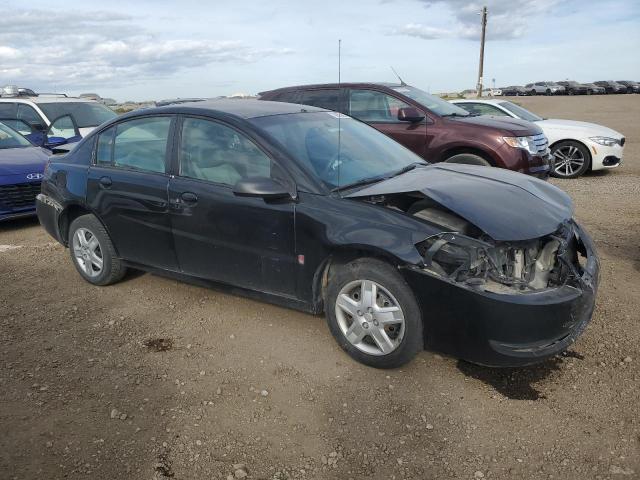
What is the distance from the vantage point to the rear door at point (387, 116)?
7.84m

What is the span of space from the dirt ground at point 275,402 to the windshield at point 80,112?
6.57 m

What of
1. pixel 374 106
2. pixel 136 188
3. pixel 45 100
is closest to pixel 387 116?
pixel 374 106

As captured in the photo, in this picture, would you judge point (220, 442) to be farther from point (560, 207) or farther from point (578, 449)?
point (560, 207)

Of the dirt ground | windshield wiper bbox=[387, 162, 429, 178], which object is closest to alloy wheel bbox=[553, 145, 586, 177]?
the dirt ground

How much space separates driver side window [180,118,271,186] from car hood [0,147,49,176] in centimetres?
400

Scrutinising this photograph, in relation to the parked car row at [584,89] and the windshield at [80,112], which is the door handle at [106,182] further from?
the parked car row at [584,89]

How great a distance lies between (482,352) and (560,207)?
125 centimetres

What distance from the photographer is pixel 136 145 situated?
448cm

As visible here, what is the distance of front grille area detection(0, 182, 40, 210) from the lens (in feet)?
22.4

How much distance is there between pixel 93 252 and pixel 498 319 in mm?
3576

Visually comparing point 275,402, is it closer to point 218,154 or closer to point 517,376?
point 517,376

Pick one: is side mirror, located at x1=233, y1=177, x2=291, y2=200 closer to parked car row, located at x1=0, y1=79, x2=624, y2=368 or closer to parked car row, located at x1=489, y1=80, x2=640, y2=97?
parked car row, located at x1=0, y1=79, x2=624, y2=368

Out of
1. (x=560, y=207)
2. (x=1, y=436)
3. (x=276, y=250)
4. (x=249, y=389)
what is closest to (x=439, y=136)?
(x=560, y=207)

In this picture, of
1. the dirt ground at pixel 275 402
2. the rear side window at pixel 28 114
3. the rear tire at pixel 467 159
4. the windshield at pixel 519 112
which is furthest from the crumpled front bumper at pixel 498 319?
the rear side window at pixel 28 114
